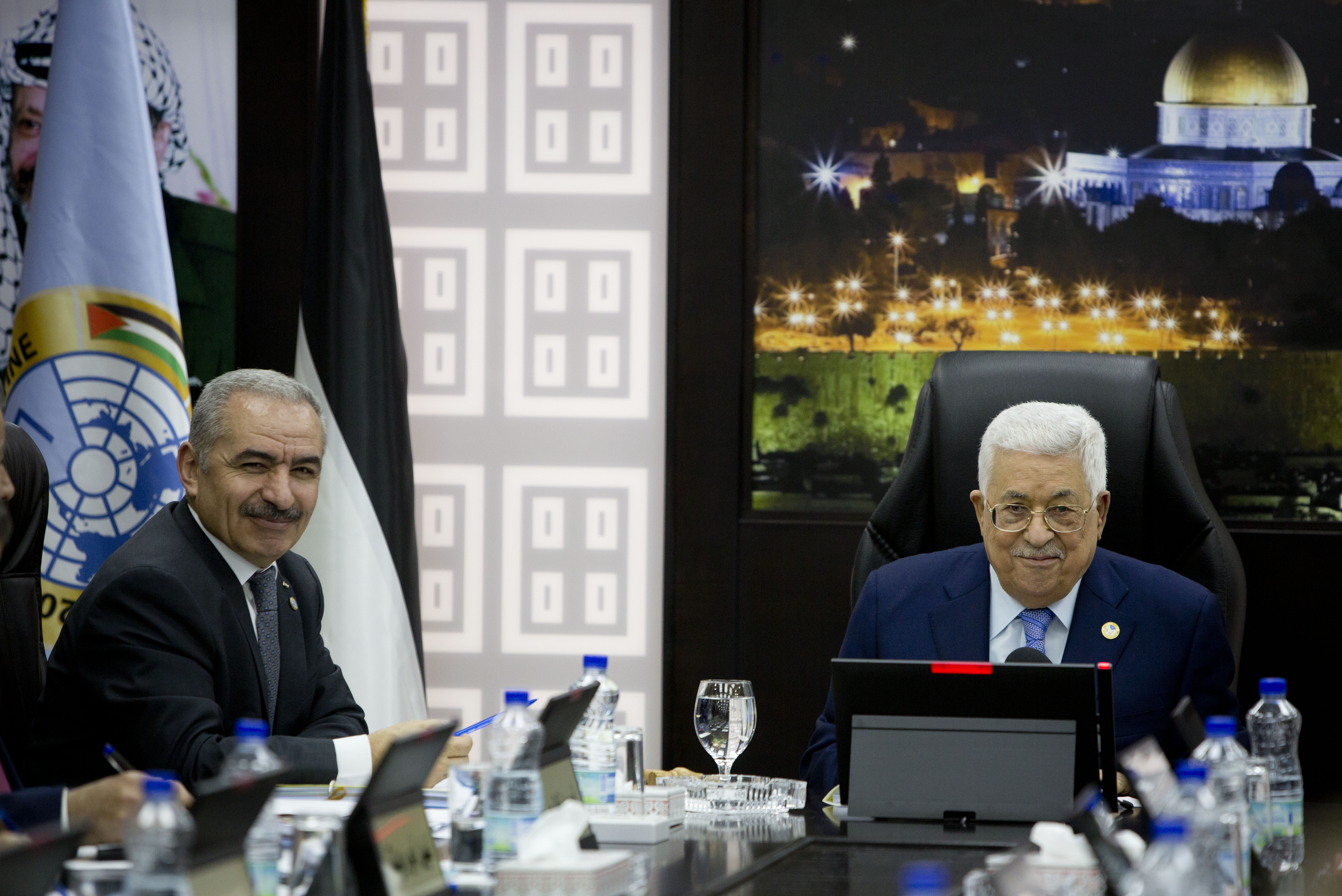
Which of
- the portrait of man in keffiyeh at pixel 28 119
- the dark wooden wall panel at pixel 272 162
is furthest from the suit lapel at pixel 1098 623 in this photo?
the portrait of man in keffiyeh at pixel 28 119

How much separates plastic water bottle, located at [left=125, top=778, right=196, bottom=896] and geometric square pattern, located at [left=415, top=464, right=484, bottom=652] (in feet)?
9.18

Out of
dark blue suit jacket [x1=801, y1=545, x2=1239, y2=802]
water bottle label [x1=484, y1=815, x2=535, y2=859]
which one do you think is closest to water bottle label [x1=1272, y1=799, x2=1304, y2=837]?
dark blue suit jacket [x1=801, y1=545, x2=1239, y2=802]

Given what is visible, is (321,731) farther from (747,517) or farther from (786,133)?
(786,133)

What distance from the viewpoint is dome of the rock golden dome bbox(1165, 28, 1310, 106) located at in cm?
370

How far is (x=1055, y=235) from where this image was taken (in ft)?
12.4

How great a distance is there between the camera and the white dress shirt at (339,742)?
90.9 inches

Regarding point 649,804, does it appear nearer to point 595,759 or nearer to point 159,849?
point 595,759

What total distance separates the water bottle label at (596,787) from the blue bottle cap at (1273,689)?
0.91 meters

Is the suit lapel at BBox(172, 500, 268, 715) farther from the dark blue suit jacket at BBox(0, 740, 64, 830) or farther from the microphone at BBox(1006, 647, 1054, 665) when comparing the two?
the microphone at BBox(1006, 647, 1054, 665)

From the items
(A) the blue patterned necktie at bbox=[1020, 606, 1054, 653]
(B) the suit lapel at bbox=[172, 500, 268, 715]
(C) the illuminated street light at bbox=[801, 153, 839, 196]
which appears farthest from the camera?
(C) the illuminated street light at bbox=[801, 153, 839, 196]

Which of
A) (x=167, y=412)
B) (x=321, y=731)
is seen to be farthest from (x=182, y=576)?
(x=167, y=412)

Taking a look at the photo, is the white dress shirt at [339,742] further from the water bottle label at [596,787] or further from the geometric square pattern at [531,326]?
the geometric square pattern at [531,326]

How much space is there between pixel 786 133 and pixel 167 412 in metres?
1.81

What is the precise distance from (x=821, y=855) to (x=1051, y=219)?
2394mm
